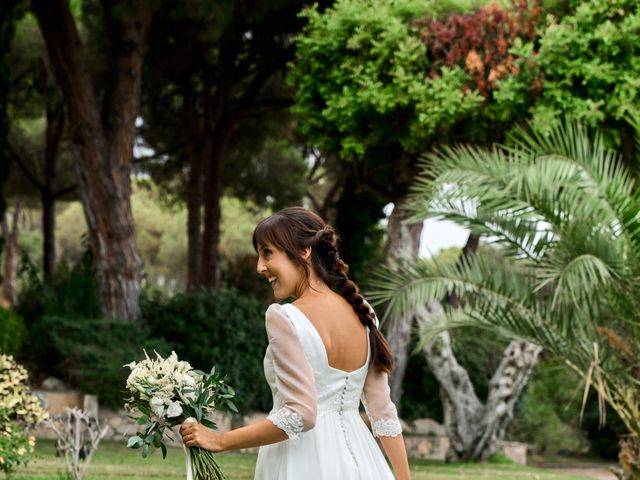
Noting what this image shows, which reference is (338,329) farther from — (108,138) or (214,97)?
(214,97)

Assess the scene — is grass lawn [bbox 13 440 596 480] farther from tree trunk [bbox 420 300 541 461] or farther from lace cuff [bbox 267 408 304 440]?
lace cuff [bbox 267 408 304 440]

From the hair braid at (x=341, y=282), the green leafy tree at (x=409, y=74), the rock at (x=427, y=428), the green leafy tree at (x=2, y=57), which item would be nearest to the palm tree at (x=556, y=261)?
the green leafy tree at (x=409, y=74)

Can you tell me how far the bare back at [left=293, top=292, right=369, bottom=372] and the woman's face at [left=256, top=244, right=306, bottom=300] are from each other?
0.07 metres

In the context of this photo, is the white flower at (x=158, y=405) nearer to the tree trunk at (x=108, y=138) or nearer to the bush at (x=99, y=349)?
the bush at (x=99, y=349)

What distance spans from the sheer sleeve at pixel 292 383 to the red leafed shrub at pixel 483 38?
35.1ft

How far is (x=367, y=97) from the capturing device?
47.0 feet

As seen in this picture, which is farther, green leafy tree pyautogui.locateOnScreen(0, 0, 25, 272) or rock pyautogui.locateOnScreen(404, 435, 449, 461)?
green leafy tree pyautogui.locateOnScreen(0, 0, 25, 272)

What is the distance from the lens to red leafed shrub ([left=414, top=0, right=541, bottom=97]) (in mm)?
13961

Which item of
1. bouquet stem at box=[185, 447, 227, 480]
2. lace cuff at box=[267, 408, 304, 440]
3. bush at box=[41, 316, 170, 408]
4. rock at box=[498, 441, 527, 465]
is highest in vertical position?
bush at box=[41, 316, 170, 408]

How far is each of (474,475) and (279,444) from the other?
372 inches

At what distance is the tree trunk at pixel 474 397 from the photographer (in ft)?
51.9

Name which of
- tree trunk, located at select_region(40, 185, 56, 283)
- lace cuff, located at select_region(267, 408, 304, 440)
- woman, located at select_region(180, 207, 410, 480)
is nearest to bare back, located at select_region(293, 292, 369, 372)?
woman, located at select_region(180, 207, 410, 480)

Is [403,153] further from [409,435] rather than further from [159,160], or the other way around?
[159,160]

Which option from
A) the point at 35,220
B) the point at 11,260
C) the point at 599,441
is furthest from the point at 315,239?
the point at 35,220
